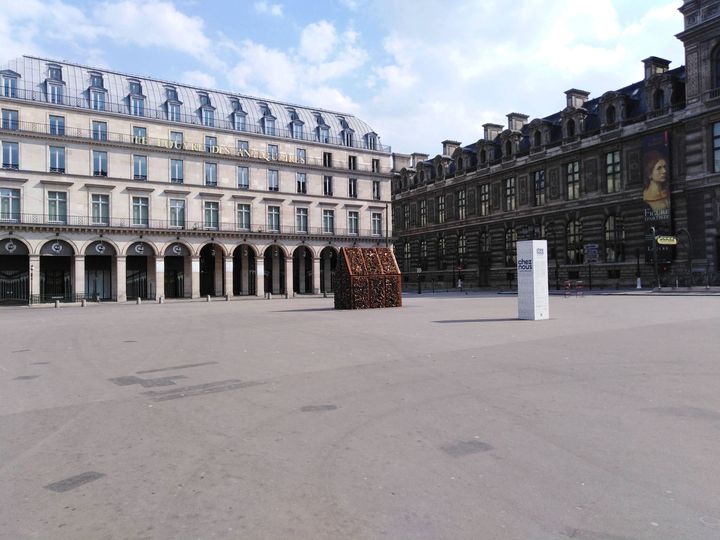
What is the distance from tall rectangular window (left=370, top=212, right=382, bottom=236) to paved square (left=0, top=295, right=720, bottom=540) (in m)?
55.4

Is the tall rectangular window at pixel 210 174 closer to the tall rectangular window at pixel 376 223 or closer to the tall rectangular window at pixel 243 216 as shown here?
the tall rectangular window at pixel 243 216

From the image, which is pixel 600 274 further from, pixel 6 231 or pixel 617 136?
pixel 6 231

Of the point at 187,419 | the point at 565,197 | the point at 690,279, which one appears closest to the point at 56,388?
the point at 187,419

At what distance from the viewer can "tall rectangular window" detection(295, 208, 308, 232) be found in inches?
2388

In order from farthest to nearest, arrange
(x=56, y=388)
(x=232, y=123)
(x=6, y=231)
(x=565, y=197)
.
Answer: (x=232, y=123)
(x=565, y=197)
(x=6, y=231)
(x=56, y=388)

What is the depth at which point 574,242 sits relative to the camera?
2026 inches

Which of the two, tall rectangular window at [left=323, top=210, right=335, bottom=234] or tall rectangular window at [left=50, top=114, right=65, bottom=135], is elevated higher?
tall rectangular window at [left=50, top=114, right=65, bottom=135]

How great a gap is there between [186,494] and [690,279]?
42548 millimetres

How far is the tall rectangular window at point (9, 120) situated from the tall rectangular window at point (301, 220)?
88.4 feet

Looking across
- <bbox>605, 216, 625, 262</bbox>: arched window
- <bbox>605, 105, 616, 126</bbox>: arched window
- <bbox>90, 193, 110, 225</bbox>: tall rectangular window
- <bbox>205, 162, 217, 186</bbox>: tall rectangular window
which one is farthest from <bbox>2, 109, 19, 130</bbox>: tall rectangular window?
<bbox>605, 216, 625, 262</bbox>: arched window

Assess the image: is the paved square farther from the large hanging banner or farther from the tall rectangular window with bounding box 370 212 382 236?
the tall rectangular window with bounding box 370 212 382 236

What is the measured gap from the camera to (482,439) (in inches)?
218

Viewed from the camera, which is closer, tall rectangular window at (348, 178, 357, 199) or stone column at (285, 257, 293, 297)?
stone column at (285, 257, 293, 297)

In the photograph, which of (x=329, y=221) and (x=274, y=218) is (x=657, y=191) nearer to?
(x=329, y=221)
